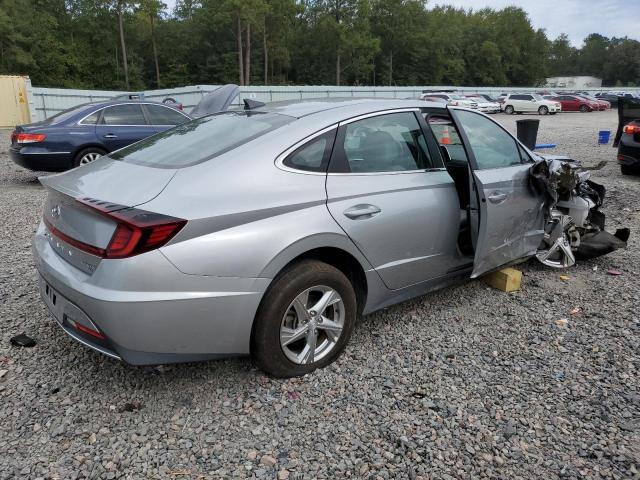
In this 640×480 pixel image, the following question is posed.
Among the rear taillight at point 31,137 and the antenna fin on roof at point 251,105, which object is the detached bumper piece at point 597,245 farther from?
the rear taillight at point 31,137

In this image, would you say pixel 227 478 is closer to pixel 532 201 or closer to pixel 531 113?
pixel 532 201

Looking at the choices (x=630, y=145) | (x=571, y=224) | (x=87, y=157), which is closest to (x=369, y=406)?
(x=571, y=224)

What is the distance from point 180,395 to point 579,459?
6.82 ft

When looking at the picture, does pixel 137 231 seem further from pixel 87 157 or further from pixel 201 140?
pixel 87 157

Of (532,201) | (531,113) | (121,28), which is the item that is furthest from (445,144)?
(121,28)

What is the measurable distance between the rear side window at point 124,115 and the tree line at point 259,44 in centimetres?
4858

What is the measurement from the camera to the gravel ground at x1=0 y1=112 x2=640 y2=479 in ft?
7.79

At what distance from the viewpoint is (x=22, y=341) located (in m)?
3.34

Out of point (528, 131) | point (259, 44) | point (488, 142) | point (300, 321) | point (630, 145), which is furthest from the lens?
point (259, 44)

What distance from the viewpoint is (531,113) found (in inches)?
1388

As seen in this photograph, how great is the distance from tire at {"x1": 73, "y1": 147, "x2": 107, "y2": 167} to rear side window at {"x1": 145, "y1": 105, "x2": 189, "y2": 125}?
3.99ft

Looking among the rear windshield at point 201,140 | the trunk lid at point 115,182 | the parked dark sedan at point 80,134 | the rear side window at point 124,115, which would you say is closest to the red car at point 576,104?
the rear side window at point 124,115

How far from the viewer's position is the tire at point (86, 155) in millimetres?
8906

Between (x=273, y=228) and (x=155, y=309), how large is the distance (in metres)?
0.71
